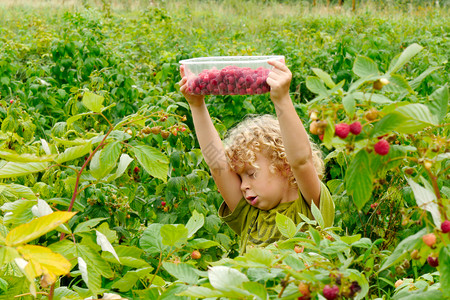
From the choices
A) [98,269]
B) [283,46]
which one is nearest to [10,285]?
[98,269]

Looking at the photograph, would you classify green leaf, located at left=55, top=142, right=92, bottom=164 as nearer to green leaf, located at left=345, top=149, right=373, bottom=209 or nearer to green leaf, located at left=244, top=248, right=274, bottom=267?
A: green leaf, located at left=244, top=248, right=274, bottom=267

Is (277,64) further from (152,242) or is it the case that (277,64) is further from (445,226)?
(445,226)

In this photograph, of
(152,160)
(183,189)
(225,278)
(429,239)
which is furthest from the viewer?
(183,189)

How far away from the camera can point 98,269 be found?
3.92 feet

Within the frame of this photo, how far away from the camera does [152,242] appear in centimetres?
129

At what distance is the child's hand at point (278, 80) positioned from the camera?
5.41ft

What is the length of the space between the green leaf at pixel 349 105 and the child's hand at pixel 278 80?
0.81 meters

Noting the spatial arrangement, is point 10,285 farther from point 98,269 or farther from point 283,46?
point 283,46

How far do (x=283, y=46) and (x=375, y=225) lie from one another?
9.04 ft

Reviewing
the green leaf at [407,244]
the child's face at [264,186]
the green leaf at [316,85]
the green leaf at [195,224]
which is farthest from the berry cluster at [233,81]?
the green leaf at [407,244]

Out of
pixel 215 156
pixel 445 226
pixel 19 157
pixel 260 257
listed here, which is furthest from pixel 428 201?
pixel 215 156

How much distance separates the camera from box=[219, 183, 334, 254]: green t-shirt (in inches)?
79.0

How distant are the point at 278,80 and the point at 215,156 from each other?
2.01 feet

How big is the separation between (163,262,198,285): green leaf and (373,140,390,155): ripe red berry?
42 cm
